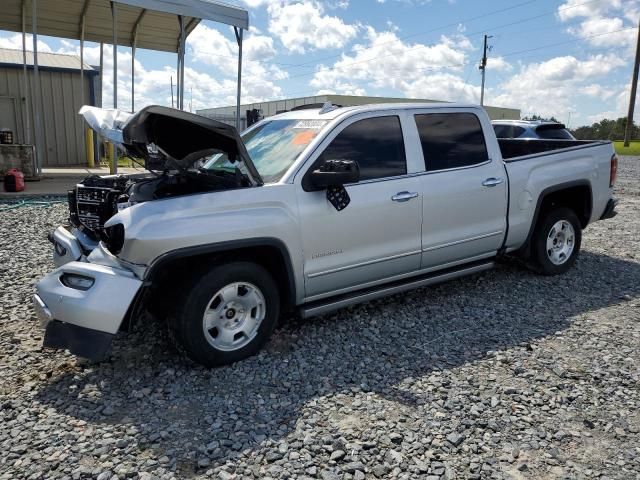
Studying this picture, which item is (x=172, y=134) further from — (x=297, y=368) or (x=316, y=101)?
(x=316, y=101)

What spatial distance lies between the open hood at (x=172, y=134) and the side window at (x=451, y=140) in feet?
5.48

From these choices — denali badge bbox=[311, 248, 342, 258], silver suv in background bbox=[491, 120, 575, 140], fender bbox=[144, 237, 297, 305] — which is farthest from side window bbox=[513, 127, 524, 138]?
fender bbox=[144, 237, 297, 305]

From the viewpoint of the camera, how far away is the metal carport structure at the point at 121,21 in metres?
10.9

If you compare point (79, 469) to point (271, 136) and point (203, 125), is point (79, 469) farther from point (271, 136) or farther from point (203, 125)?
point (271, 136)

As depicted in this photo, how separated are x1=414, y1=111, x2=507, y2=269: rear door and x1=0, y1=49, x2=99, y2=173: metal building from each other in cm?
1551

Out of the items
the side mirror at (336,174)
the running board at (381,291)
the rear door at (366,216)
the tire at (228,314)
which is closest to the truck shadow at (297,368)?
the tire at (228,314)

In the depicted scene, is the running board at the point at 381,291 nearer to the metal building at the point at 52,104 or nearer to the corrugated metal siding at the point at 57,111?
the metal building at the point at 52,104

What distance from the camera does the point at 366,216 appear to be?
4152 millimetres

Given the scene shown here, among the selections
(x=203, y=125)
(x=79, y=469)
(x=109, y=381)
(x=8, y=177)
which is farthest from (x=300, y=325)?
(x=8, y=177)

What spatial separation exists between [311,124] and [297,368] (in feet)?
6.57

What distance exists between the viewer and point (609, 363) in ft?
12.4

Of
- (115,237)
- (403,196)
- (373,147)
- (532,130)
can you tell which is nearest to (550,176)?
(403,196)

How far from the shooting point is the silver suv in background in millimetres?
12062

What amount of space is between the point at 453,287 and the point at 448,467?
117 inches
